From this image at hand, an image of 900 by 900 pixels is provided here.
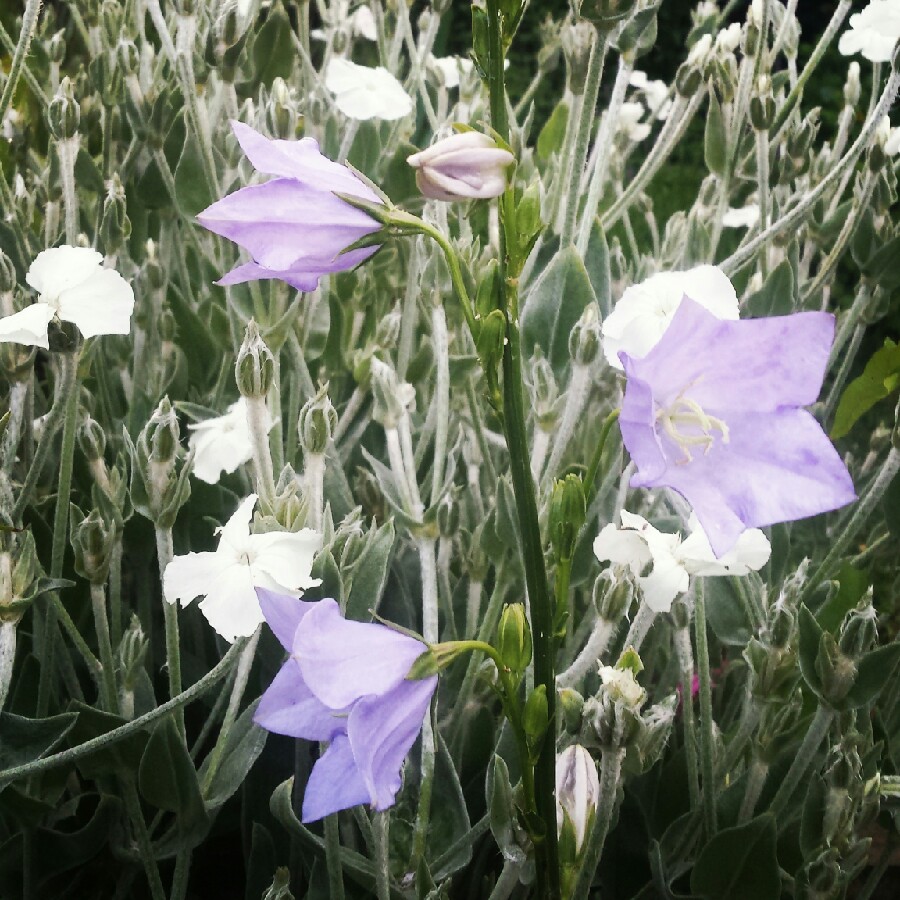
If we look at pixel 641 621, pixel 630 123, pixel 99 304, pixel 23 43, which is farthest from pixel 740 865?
pixel 630 123

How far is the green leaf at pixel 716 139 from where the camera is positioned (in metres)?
1.09

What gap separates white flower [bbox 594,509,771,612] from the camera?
671mm

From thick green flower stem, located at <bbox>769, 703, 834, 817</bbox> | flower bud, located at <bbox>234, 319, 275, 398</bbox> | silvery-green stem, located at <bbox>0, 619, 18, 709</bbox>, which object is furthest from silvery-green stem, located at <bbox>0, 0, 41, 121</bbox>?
thick green flower stem, located at <bbox>769, 703, 834, 817</bbox>

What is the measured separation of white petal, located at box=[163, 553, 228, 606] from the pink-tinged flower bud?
0.99 ft

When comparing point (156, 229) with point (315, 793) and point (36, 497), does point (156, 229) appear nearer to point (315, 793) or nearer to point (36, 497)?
point (36, 497)

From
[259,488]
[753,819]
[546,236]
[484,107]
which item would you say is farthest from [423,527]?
[484,107]

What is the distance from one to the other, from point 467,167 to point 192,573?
13.2 inches

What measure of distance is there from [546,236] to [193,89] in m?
0.40

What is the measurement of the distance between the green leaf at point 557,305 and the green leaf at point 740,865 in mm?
403

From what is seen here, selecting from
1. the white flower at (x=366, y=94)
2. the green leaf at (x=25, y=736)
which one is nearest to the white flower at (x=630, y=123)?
the white flower at (x=366, y=94)

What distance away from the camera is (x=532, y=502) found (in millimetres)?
479

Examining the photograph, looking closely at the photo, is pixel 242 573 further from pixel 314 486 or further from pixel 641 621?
pixel 641 621

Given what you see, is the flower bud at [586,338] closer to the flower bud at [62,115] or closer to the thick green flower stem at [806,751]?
the thick green flower stem at [806,751]

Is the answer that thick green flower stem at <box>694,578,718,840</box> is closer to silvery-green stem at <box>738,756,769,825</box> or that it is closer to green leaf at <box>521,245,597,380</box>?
silvery-green stem at <box>738,756,769,825</box>
